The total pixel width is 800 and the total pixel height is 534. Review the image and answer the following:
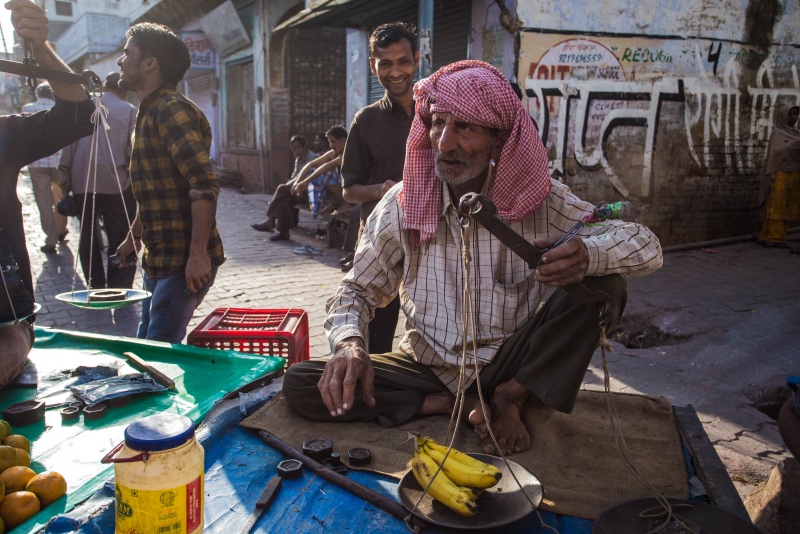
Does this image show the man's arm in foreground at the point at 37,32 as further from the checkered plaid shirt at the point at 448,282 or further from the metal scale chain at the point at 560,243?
the metal scale chain at the point at 560,243

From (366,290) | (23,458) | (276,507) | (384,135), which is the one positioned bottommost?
(276,507)

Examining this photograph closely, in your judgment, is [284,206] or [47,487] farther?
[284,206]

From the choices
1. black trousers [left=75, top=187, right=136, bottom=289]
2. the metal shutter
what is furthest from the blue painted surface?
the metal shutter

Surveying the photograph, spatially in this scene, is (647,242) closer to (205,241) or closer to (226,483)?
(226,483)

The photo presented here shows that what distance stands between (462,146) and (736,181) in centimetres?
814

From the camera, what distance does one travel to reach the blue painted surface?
1825mm

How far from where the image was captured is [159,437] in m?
1.36

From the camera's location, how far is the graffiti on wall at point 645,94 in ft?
24.2

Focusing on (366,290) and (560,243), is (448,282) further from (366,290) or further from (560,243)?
(560,243)

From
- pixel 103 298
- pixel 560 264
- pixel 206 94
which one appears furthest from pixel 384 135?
pixel 206 94

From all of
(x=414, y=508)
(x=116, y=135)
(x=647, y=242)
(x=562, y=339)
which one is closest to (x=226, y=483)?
(x=414, y=508)

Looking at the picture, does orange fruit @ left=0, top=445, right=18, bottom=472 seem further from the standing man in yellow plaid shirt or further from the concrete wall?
the concrete wall

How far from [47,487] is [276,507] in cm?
69

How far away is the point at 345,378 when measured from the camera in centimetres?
216
